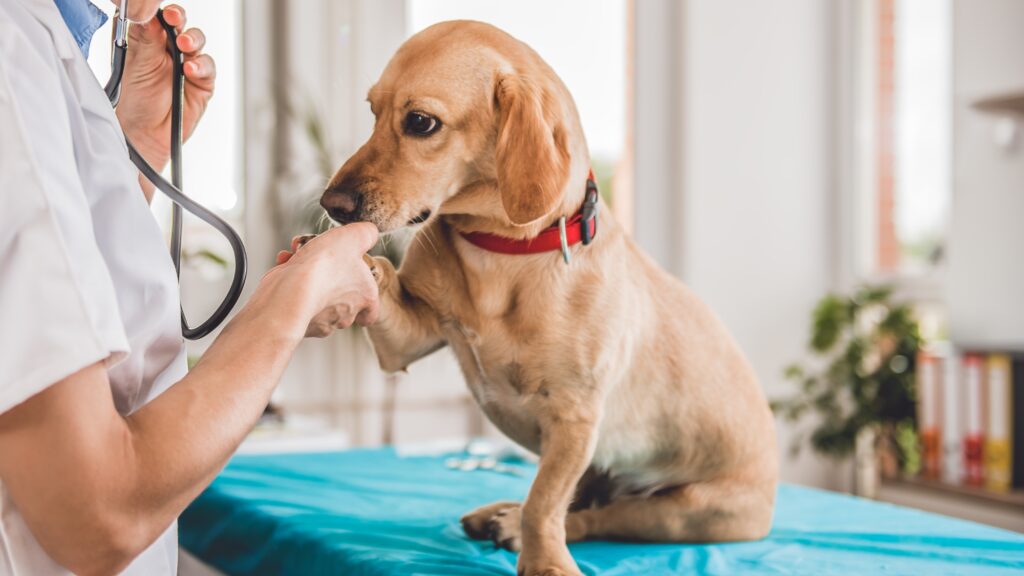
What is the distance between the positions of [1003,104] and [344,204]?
89.8 inches

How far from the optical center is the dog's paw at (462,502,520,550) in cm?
106

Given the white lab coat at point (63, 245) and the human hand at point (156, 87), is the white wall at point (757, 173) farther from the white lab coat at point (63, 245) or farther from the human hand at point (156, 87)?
the white lab coat at point (63, 245)

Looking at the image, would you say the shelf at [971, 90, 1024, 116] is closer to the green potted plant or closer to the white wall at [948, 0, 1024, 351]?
the white wall at [948, 0, 1024, 351]

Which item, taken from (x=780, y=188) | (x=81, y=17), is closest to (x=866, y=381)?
(x=780, y=188)

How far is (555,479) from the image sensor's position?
94cm

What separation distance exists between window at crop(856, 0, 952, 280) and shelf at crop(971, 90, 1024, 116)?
1.90ft

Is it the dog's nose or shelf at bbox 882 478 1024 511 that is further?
shelf at bbox 882 478 1024 511

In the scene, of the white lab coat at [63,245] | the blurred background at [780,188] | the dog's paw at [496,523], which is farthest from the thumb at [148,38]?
the blurred background at [780,188]

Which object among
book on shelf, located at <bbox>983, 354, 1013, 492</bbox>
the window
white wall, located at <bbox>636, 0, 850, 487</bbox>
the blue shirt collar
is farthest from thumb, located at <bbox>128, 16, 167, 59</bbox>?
the window

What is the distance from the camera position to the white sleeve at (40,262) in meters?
0.55

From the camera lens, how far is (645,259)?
1.17 m

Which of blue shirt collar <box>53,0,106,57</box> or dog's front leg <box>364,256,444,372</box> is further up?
blue shirt collar <box>53,0,106,57</box>

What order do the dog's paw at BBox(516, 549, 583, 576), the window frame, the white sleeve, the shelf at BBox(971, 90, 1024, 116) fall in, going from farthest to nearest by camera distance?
the window frame
the shelf at BBox(971, 90, 1024, 116)
the dog's paw at BBox(516, 549, 583, 576)
the white sleeve

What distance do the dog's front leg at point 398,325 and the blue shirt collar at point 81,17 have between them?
0.34 meters
